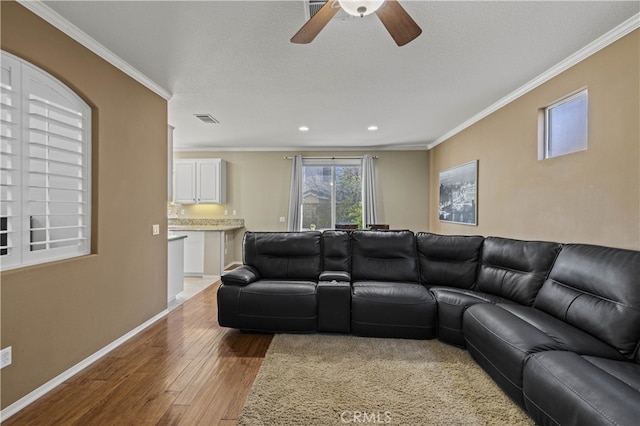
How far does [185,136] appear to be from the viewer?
18.4 ft

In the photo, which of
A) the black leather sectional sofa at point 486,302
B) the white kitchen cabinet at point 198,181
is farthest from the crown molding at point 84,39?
the white kitchen cabinet at point 198,181

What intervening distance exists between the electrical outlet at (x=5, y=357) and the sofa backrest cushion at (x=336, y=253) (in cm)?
265

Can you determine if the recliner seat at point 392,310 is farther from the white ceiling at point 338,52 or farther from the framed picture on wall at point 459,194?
the white ceiling at point 338,52

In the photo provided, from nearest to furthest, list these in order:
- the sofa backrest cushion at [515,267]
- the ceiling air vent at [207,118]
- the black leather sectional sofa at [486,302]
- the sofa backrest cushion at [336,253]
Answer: the black leather sectional sofa at [486,302]
the sofa backrest cushion at [515,267]
the sofa backrest cushion at [336,253]
the ceiling air vent at [207,118]

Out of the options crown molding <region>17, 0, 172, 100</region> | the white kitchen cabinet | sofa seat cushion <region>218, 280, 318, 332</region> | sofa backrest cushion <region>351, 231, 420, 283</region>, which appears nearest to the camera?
crown molding <region>17, 0, 172, 100</region>

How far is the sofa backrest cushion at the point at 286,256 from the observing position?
3414 millimetres

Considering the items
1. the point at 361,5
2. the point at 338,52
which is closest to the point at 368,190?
the point at 338,52

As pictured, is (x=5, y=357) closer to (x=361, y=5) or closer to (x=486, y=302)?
(x=361, y=5)

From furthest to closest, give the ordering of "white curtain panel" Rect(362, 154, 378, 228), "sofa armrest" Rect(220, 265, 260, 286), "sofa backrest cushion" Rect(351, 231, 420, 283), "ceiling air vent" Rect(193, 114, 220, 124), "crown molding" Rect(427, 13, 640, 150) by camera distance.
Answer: "white curtain panel" Rect(362, 154, 378, 228), "ceiling air vent" Rect(193, 114, 220, 124), "sofa backrest cushion" Rect(351, 231, 420, 283), "sofa armrest" Rect(220, 265, 260, 286), "crown molding" Rect(427, 13, 640, 150)

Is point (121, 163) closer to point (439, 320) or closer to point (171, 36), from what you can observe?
point (171, 36)

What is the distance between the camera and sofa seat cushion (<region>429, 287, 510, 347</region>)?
2.55 metres

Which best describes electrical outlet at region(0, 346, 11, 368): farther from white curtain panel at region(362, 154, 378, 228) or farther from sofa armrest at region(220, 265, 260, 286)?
white curtain panel at region(362, 154, 378, 228)

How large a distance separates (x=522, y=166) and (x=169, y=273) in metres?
4.73

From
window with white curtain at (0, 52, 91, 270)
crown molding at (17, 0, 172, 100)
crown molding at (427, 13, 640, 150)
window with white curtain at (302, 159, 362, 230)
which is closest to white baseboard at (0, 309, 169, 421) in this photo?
window with white curtain at (0, 52, 91, 270)
